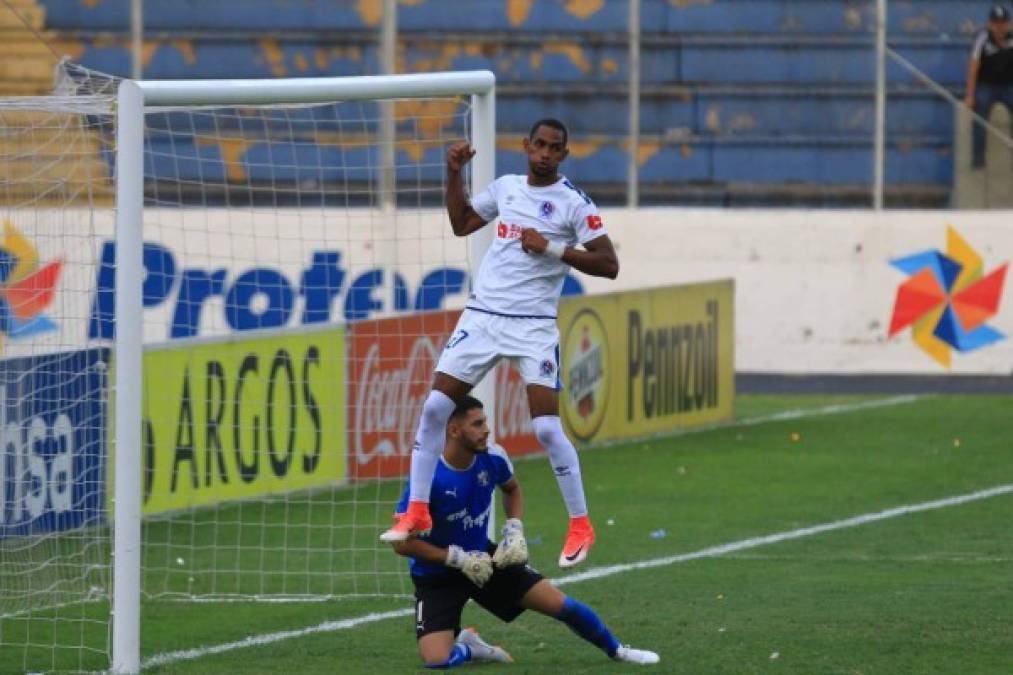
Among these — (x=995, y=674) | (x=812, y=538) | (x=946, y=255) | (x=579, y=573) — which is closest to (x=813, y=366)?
(x=946, y=255)

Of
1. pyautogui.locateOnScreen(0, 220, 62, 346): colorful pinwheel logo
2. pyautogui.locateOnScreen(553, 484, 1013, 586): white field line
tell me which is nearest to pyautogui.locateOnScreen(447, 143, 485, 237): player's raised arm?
pyautogui.locateOnScreen(0, 220, 62, 346): colorful pinwheel logo

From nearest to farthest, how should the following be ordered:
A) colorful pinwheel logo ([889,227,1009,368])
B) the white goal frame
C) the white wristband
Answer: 1. the white goal frame
2. the white wristband
3. colorful pinwheel logo ([889,227,1009,368])

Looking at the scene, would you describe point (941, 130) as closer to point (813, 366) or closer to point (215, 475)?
point (813, 366)

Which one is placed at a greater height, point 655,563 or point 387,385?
point 387,385

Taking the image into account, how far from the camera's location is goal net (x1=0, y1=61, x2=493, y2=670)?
848cm

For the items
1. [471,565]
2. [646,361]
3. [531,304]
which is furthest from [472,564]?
[646,361]

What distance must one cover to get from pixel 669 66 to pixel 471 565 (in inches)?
582

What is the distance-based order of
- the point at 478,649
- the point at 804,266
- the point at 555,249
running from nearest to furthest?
1. the point at 478,649
2. the point at 555,249
3. the point at 804,266

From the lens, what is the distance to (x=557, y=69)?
2202 centimetres

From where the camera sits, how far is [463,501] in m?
8.14

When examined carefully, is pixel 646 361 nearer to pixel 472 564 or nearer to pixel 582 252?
pixel 582 252

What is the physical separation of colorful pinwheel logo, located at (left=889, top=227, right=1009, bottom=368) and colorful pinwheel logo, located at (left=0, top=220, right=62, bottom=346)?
477 inches

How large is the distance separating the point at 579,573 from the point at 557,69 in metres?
12.2

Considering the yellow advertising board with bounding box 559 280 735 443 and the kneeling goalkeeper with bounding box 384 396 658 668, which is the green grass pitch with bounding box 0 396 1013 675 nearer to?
the kneeling goalkeeper with bounding box 384 396 658 668
